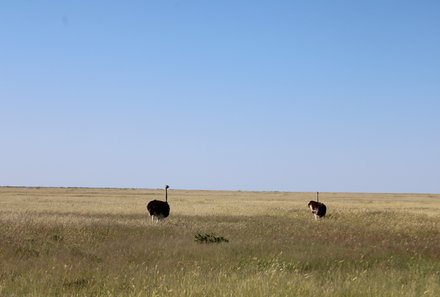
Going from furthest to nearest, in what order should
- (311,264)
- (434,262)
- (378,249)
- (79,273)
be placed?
(378,249) → (434,262) → (311,264) → (79,273)

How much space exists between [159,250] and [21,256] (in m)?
3.25

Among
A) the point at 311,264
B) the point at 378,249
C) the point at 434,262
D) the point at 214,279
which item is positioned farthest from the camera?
the point at 378,249

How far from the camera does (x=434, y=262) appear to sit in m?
12.9

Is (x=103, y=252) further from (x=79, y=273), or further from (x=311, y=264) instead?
(x=311, y=264)

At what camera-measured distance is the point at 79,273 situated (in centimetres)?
979

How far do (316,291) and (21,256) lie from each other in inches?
284

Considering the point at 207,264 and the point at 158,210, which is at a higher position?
the point at 158,210

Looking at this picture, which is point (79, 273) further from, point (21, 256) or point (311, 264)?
point (311, 264)

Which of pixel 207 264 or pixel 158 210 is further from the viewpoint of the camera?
pixel 158 210

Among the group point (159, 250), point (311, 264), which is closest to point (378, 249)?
point (311, 264)

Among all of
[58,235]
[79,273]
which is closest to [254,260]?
[79,273]

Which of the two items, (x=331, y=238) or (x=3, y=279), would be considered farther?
(x=331, y=238)

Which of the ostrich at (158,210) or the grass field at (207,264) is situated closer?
the grass field at (207,264)

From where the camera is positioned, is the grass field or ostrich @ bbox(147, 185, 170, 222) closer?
the grass field
